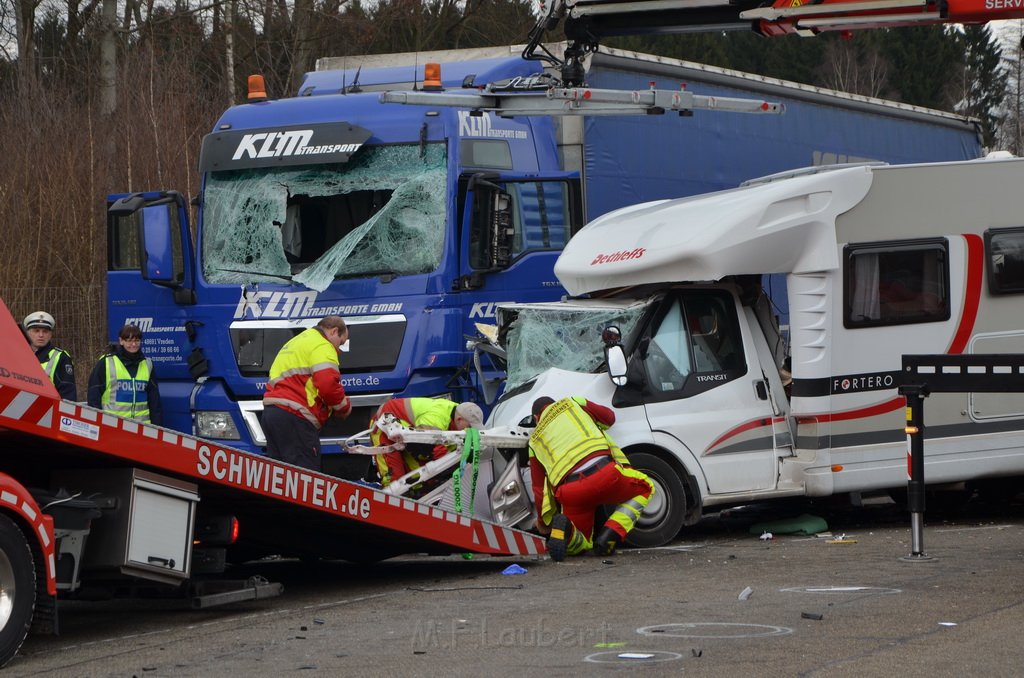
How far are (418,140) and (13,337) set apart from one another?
562 cm

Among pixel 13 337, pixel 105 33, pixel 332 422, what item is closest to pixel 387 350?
pixel 332 422

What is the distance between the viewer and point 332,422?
12.1 meters

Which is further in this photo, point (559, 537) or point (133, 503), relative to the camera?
point (559, 537)

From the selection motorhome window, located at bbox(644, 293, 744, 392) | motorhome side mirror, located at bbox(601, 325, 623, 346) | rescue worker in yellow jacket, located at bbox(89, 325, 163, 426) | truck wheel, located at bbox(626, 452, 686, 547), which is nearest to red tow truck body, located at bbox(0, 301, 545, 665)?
truck wheel, located at bbox(626, 452, 686, 547)

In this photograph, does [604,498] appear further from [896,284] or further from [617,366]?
[896,284]

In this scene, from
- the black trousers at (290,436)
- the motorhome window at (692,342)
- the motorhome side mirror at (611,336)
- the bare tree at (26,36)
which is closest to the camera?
the black trousers at (290,436)

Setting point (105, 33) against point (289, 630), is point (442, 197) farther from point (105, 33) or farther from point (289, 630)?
point (105, 33)

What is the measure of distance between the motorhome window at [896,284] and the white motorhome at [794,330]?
13 millimetres

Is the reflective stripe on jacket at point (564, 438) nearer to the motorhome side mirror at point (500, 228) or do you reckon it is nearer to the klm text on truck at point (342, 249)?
the klm text on truck at point (342, 249)


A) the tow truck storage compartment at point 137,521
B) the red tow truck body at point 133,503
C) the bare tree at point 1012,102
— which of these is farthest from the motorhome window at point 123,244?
the bare tree at point 1012,102

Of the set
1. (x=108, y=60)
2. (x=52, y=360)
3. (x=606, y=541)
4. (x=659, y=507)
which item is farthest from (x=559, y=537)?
(x=108, y=60)

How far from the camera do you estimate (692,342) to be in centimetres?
1166

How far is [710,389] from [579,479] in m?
1.59

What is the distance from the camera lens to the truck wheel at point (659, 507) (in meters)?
11.2
